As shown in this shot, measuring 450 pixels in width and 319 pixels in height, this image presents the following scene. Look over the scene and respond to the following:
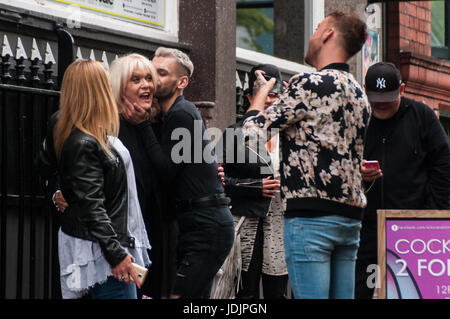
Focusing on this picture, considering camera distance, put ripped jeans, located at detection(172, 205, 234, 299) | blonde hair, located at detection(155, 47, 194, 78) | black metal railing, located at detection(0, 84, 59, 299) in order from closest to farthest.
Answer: ripped jeans, located at detection(172, 205, 234, 299) → blonde hair, located at detection(155, 47, 194, 78) → black metal railing, located at detection(0, 84, 59, 299)

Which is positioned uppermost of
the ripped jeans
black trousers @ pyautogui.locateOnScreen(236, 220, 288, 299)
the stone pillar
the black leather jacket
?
the stone pillar

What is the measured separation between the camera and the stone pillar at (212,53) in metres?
8.08

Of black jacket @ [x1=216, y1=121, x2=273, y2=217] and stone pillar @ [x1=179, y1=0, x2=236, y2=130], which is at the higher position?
stone pillar @ [x1=179, y1=0, x2=236, y2=130]

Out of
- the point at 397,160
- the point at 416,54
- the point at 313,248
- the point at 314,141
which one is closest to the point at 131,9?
the point at 397,160

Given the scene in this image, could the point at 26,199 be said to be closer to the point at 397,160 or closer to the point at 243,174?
the point at 243,174

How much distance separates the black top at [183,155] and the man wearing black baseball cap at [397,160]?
4.63 feet

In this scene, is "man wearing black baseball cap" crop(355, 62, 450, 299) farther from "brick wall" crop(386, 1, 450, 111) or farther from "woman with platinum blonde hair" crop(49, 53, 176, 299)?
"brick wall" crop(386, 1, 450, 111)

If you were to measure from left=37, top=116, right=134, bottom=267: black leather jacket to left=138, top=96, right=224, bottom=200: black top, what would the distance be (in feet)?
1.98

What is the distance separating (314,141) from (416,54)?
7.44 meters

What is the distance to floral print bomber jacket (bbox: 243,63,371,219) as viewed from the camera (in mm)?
4520

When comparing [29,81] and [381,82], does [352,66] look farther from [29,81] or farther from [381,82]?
[29,81]

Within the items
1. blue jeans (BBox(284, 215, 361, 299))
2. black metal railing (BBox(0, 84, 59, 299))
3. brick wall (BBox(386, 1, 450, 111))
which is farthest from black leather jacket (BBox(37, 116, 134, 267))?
brick wall (BBox(386, 1, 450, 111))

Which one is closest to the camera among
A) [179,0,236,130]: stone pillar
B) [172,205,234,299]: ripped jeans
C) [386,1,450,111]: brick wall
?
[172,205,234,299]: ripped jeans

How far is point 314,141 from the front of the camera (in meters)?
4.55
